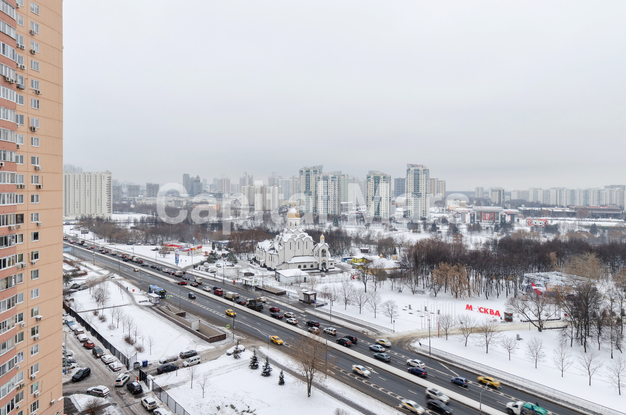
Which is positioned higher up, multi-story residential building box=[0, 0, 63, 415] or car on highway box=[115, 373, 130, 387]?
multi-story residential building box=[0, 0, 63, 415]

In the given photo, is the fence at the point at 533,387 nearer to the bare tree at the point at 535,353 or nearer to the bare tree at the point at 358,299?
the bare tree at the point at 535,353

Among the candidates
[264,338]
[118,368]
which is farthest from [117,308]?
[264,338]

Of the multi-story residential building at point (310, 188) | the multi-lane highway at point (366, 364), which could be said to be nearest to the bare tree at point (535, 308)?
the multi-lane highway at point (366, 364)

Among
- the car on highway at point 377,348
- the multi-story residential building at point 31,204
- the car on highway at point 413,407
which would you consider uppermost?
the multi-story residential building at point 31,204

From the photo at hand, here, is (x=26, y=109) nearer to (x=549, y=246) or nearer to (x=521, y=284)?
(x=521, y=284)

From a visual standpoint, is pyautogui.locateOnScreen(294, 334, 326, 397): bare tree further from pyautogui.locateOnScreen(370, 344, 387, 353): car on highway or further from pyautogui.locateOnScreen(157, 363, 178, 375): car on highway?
pyautogui.locateOnScreen(157, 363, 178, 375): car on highway

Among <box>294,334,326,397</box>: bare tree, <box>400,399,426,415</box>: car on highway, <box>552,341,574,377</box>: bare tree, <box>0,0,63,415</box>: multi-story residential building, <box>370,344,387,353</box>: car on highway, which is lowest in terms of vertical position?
<box>552,341,574,377</box>: bare tree

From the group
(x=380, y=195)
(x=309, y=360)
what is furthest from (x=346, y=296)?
(x=380, y=195)

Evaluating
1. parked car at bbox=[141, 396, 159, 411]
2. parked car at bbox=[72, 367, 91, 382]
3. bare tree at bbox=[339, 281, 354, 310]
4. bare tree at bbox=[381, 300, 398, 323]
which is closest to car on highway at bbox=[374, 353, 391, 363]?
bare tree at bbox=[381, 300, 398, 323]
